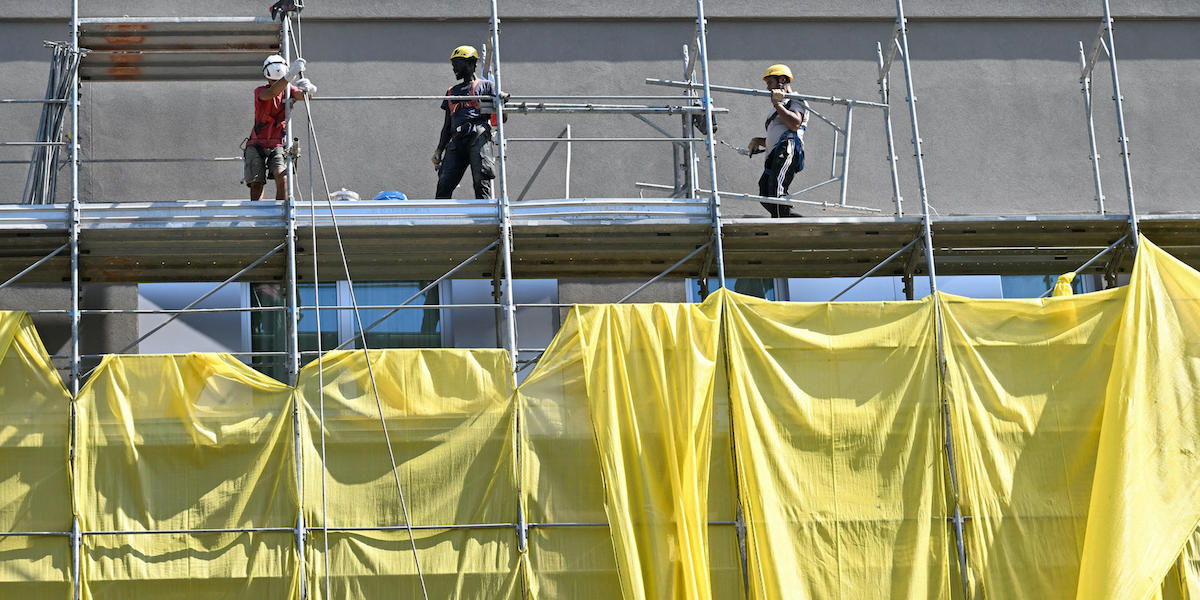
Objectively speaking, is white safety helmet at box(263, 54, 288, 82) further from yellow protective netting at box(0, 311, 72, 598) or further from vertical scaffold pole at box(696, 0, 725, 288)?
vertical scaffold pole at box(696, 0, 725, 288)

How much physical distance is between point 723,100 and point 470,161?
137 inches

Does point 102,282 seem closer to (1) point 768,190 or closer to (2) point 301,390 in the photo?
(2) point 301,390

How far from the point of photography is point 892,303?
45.0 ft

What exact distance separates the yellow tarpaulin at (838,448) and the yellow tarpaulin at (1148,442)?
1.29 m

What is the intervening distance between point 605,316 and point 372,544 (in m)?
2.63

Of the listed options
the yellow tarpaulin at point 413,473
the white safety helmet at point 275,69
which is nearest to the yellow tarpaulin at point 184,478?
the yellow tarpaulin at point 413,473

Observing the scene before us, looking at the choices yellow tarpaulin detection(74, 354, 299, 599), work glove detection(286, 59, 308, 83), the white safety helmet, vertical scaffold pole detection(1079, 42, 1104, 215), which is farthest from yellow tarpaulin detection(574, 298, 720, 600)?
vertical scaffold pole detection(1079, 42, 1104, 215)

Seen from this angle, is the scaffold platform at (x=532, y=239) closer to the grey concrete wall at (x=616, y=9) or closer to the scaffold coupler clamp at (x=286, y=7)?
the scaffold coupler clamp at (x=286, y=7)

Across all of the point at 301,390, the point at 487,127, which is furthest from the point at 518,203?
the point at 301,390

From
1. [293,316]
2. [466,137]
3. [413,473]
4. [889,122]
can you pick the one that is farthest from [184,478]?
[889,122]

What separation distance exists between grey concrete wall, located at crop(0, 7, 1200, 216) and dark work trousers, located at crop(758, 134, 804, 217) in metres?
1.35

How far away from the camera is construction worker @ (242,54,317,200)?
14109 millimetres

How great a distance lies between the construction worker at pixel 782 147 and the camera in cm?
1496

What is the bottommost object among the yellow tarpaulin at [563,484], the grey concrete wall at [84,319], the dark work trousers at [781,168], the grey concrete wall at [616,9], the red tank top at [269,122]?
the yellow tarpaulin at [563,484]
